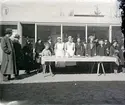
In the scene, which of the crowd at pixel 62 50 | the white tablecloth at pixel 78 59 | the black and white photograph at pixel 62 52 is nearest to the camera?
the black and white photograph at pixel 62 52

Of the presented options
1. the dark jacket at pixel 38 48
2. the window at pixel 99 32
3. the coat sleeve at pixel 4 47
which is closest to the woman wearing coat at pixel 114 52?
the window at pixel 99 32

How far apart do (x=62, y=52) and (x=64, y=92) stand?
2.33 metres

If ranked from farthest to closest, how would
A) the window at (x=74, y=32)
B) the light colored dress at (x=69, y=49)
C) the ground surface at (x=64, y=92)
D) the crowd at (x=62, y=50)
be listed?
the window at (x=74, y=32) < the light colored dress at (x=69, y=49) < the crowd at (x=62, y=50) < the ground surface at (x=64, y=92)

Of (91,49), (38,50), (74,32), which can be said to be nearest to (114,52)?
(91,49)

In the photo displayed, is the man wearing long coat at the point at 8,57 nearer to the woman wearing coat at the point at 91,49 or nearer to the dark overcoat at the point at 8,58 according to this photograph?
the dark overcoat at the point at 8,58

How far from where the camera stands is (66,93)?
502 centimetres

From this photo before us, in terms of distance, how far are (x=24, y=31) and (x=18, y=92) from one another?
359 centimetres

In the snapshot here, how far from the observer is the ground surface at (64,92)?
4.52m

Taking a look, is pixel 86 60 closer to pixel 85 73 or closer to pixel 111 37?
pixel 85 73

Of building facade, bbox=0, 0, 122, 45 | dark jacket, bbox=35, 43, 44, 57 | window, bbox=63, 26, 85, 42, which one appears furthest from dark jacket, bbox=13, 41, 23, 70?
window, bbox=63, 26, 85, 42

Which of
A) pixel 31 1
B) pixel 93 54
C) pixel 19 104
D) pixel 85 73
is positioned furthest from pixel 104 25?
pixel 19 104

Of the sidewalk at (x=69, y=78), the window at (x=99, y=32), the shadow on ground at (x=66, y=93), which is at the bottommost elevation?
the shadow on ground at (x=66, y=93)

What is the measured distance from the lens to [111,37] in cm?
793

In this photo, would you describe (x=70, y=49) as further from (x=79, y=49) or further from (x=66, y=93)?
(x=66, y=93)
